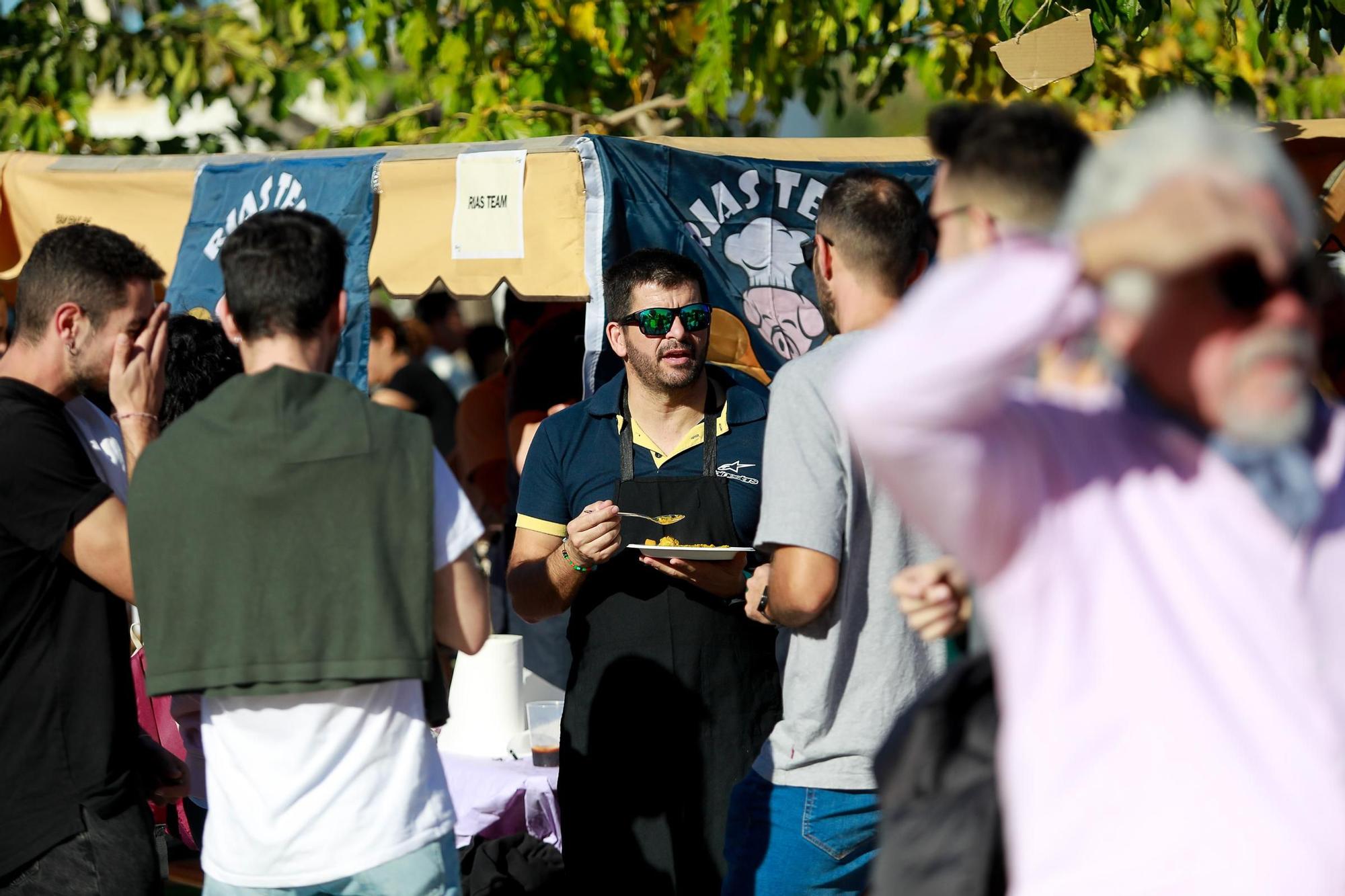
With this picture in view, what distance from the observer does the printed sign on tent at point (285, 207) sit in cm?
536

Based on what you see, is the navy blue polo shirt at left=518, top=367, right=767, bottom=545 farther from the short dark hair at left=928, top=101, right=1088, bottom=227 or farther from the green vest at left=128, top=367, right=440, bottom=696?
the short dark hair at left=928, top=101, right=1088, bottom=227

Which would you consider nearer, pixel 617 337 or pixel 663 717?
pixel 663 717

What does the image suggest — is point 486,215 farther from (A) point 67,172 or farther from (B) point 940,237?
(B) point 940,237

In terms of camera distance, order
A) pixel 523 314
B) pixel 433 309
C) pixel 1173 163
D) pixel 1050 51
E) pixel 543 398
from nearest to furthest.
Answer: pixel 1173 163, pixel 1050 51, pixel 543 398, pixel 523 314, pixel 433 309

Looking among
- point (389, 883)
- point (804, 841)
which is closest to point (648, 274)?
point (804, 841)

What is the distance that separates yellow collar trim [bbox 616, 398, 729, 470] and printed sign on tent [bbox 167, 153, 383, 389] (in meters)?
1.60

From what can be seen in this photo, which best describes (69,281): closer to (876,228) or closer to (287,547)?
(287,547)

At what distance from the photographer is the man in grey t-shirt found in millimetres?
2789

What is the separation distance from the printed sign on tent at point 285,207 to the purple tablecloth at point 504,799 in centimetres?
143

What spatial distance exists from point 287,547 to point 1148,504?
4.41 ft

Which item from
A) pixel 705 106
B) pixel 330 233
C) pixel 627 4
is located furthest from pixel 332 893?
pixel 627 4

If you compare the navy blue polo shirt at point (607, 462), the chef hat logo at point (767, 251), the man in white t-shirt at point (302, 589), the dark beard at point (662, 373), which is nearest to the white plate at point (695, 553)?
the navy blue polo shirt at point (607, 462)

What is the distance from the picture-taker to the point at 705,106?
718 centimetres

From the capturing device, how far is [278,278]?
7.92 feet
